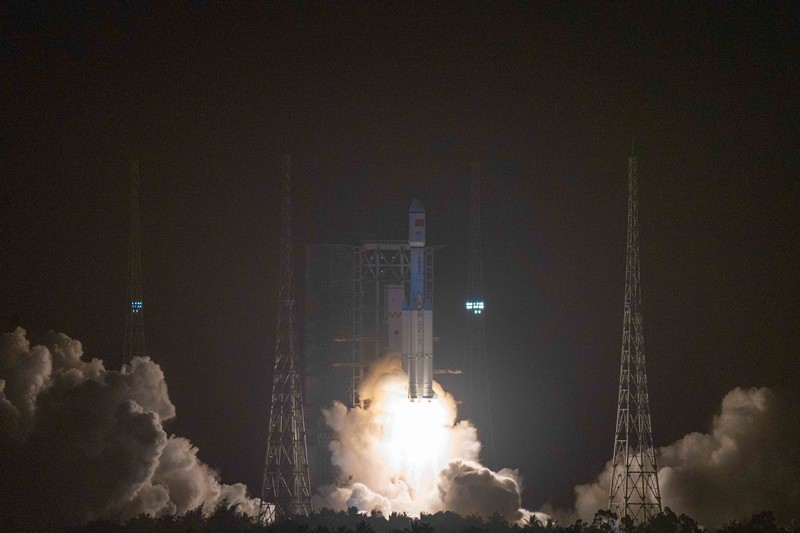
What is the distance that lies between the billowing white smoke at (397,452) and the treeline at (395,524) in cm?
239

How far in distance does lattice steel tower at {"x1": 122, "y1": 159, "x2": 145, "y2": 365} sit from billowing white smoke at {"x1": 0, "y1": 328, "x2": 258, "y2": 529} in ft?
11.1

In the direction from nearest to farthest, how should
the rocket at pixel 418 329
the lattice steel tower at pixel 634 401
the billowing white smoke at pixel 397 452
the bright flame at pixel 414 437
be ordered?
1. the lattice steel tower at pixel 634 401
2. the billowing white smoke at pixel 397 452
3. the rocket at pixel 418 329
4. the bright flame at pixel 414 437

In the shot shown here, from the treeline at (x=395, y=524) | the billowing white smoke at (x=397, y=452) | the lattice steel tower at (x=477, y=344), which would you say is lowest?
the treeline at (x=395, y=524)

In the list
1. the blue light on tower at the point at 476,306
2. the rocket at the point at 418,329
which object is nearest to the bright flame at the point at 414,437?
the rocket at the point at 418,329

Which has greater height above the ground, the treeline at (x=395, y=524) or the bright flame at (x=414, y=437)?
the bright flame at (x=414, y=437)

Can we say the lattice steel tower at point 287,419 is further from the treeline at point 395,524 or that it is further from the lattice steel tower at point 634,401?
the lattice steel tower at point 634,401

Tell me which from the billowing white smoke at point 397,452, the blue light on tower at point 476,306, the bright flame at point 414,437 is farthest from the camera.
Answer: the blue light on tower at point 476,306

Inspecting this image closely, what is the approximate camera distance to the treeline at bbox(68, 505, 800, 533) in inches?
1715

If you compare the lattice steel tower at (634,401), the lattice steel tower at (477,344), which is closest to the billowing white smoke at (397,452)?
the lattice steel tower at (477,344)

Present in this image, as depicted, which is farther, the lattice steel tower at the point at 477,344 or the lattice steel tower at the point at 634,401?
the lattice steel tower at the point at 477,344

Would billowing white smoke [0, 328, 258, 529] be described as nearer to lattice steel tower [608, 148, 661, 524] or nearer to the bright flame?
the bright flame

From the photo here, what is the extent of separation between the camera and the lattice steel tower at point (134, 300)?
49.6m

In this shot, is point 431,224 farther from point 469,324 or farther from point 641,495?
point 641,495

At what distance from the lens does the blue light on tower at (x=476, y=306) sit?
173ft
